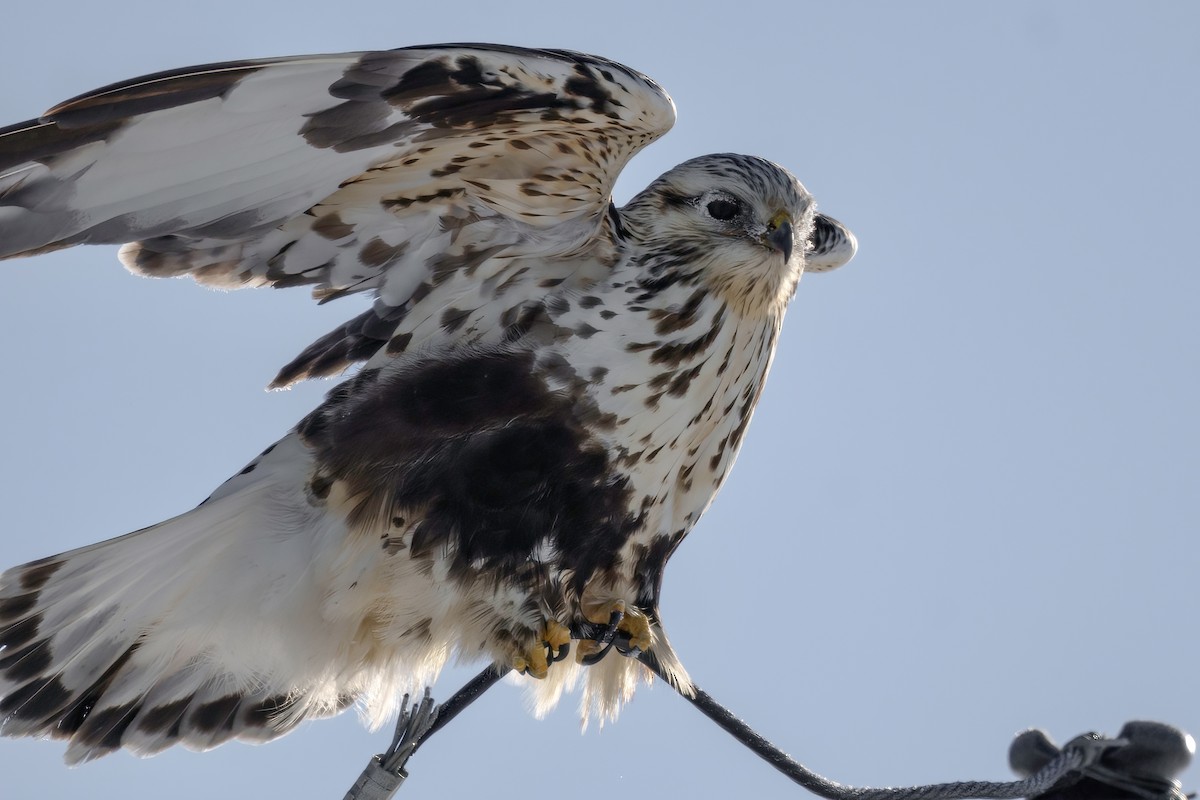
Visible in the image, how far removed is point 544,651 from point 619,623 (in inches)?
10.4

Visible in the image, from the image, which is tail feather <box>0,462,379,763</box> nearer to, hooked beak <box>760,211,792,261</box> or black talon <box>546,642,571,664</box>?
black talon <box>546,642,571,664</box>

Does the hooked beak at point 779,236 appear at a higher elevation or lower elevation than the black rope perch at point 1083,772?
higher

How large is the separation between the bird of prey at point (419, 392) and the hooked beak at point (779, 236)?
1 cm

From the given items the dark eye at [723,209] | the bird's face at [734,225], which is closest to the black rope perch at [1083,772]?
the bird's face at [734,225]

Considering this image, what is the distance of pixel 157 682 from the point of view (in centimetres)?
431

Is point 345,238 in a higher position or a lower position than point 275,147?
lower

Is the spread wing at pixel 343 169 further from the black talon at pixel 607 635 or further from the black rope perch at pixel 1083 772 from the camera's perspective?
the black rope perch at pixel 1083 772

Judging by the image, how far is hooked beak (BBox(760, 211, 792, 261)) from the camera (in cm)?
438

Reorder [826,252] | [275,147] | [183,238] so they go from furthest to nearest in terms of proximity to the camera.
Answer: [826,252], [183,238], [275,147]

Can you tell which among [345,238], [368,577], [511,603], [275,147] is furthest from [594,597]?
[275,147]

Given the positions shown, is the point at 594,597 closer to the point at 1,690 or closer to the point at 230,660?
the point at 230,660

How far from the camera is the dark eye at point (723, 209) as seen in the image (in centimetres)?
444

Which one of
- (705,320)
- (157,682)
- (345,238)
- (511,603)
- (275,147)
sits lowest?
(157,682)

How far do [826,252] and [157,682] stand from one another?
9.17 ft
